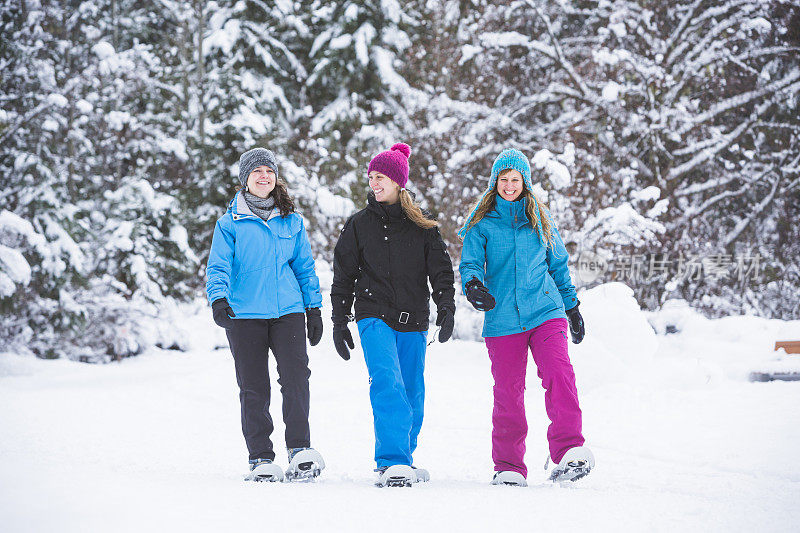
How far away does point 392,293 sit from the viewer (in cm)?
423

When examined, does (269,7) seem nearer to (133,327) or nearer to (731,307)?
(133,327)

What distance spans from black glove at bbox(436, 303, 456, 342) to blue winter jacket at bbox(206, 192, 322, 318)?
0.74 meters

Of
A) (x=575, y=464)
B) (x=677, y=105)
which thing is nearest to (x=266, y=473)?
(x=575, y=464)

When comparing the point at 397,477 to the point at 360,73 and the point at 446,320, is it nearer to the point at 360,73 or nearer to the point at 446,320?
the point at 446,320

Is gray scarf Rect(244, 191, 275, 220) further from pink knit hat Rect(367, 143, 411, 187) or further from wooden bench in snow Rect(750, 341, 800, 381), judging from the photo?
wooden bench in snow Rect(750, 341, 800, 381)

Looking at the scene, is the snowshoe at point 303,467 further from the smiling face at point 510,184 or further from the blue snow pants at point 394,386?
the smiling face at point 510,184

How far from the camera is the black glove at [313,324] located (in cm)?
439

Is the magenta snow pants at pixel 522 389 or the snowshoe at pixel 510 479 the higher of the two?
the magenta snow pants at pixel 522 389

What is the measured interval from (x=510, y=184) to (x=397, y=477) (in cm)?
168

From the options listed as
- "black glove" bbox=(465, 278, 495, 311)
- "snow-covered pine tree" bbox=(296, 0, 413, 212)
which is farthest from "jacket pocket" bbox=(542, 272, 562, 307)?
"snow-covered pine tree" bbox=(296, 0, 413, 212)

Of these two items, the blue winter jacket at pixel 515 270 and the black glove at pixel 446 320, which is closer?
the black glove at pixel 446 320

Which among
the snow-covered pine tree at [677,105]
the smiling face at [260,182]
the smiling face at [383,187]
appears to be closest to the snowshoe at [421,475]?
the smiling face at [383,187]

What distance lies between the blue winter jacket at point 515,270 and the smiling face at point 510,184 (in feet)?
0.12

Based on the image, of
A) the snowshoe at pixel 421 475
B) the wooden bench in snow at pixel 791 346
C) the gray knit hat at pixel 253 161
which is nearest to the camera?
the snowshoe at pixel 421 475
